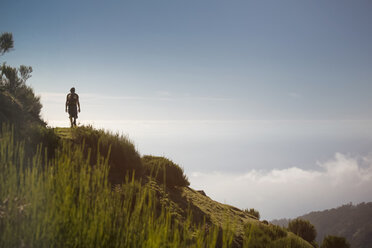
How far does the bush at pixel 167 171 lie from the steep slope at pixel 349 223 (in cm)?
6983

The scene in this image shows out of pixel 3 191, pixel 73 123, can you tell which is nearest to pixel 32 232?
pixel 3 191

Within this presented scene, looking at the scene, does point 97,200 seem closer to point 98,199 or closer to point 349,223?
point 98,199

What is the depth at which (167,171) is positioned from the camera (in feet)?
31.6

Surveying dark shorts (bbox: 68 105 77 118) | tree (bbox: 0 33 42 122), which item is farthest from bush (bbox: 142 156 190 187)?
tree (bbox: 0 33 42 122)

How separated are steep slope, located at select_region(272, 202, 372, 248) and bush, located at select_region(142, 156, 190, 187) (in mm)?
69833

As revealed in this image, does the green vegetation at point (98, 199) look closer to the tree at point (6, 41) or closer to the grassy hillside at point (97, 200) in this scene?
the grassy hillside at point (97, 200)

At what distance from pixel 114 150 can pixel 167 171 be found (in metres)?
2.10

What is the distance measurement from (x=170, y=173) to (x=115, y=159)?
6.92 feet

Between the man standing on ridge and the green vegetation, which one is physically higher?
the man standing on ridge

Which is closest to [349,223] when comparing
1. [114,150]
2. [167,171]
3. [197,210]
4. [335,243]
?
[335,243]

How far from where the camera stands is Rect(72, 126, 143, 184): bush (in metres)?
8.61

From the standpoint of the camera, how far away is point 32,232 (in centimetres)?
329

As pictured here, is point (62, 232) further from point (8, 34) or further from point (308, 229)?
point (8, 34)

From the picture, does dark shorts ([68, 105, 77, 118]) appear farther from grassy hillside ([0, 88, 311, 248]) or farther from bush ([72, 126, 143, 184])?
bush ([72, 126, 143, 184])
